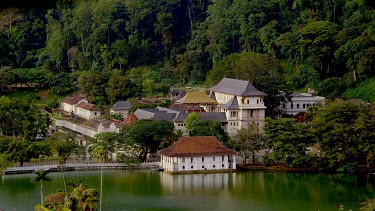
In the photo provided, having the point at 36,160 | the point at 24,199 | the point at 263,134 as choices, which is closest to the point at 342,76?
the point at 263,134

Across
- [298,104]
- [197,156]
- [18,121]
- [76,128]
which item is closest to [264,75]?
[298,104]

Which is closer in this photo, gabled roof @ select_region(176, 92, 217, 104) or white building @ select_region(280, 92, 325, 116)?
gabled roof @ select_region(176, 92, 217, 104)

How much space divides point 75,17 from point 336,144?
27.4m

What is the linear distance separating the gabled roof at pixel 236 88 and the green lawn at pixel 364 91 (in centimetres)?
548

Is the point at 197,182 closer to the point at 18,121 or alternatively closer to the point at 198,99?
the point at 18,121

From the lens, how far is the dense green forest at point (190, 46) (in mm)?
32281

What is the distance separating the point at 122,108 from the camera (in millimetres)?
32062

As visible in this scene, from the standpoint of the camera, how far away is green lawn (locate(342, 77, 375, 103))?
3039 cm

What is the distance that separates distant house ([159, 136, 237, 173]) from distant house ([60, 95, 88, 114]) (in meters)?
12.3

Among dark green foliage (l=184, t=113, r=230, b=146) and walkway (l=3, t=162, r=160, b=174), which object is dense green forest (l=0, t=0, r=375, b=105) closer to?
dark green foliage (l=184, t=113, r=230, b=146)

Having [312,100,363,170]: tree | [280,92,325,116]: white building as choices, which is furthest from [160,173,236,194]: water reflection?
[280,92,325,116]: white building

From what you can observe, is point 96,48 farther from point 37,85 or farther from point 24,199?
point 24,199

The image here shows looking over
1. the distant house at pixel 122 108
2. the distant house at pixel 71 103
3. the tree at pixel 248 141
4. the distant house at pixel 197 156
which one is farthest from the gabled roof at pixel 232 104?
the distant house at pixel 71 103

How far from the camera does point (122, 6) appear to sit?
1768 inches
